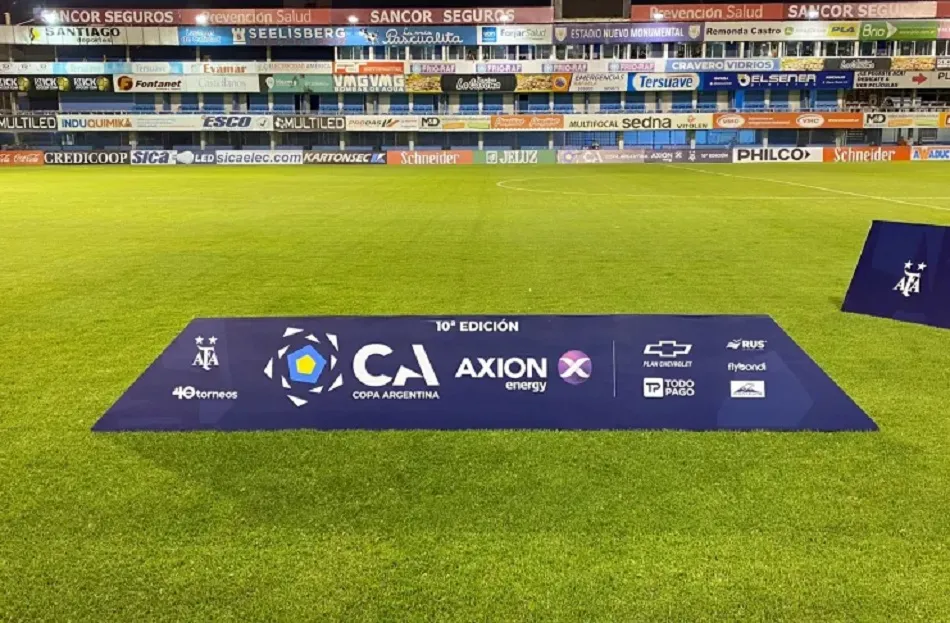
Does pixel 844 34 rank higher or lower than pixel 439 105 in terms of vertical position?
higher

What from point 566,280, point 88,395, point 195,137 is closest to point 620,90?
point 195,137

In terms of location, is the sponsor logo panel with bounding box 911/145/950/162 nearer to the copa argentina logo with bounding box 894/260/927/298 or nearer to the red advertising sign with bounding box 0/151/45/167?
the copa argentina logo with bounding box 894/260/927/298

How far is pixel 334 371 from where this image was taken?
4.92m

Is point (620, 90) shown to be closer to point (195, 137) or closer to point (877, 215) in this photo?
point (195, 137)

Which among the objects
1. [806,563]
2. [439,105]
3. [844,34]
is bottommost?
[806,563]

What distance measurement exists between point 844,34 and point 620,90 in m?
17.9

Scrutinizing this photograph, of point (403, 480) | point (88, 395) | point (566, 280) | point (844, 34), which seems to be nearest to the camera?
point (403, 480)

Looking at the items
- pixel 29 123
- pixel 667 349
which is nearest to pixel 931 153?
pixel 667 349

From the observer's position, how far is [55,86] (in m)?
64.0

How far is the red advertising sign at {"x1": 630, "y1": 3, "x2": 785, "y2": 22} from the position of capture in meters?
64.4

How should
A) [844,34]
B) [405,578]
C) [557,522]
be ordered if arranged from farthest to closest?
1. [844,34]
2. [557,522]
3. [405,578]

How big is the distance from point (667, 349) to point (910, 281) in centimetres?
451

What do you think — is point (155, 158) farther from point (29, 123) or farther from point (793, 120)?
point (793, 120)

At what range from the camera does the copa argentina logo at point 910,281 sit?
311 inches
